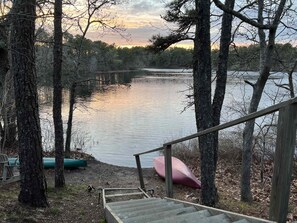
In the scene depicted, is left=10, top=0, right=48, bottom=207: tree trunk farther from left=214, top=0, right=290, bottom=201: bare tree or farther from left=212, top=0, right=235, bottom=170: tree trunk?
left=214, top=0, right=290, bottom=201: bare tree

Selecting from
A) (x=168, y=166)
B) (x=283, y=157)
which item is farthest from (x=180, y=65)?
(x=283, y=157)

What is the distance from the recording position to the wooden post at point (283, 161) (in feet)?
8.18

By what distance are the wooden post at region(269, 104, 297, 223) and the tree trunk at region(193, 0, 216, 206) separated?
3.77m

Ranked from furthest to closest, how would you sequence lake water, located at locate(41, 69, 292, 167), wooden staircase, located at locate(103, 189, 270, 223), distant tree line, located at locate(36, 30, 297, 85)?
lake water, located at locate(41, 69, 292, 167) → distant tree line, located at locate(36, 30, 297, 85) → wooden staircase, located at locate(103, 189, 270, 223)

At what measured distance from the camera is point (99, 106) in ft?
99.1

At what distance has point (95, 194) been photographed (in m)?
7.82

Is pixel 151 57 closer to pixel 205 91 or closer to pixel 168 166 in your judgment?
pixel 205 91

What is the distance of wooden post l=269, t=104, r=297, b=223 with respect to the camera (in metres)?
2.49

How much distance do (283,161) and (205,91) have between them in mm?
3879

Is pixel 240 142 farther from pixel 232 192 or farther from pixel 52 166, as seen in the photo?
pixel 52 166

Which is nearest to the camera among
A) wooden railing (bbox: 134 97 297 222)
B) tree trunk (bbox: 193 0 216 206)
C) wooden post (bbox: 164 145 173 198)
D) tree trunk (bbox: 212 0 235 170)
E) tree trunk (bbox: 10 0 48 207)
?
wooden railing (bbox: 134 97 297 222)

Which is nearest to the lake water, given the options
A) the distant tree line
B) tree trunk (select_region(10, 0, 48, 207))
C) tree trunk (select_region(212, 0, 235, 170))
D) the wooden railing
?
the distant tree line

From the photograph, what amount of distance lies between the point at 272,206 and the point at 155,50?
225 inches

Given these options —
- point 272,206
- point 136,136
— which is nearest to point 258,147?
point 136,136
